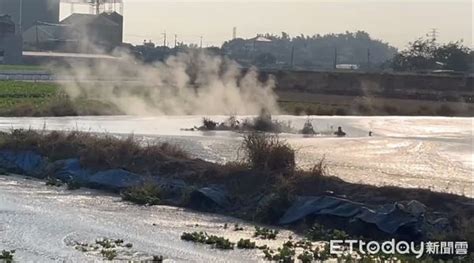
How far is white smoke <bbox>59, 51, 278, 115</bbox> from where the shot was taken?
153ft

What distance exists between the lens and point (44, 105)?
135 feet

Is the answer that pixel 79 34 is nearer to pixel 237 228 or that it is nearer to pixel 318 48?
pixel 318 48

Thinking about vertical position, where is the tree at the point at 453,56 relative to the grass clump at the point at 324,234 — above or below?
above

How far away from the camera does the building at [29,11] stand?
13438cm

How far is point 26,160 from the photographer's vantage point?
22578 mm

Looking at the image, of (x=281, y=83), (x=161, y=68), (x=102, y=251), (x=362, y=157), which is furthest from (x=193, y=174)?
(x=281, y=83)

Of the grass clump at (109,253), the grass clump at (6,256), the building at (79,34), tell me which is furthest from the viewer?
the building at (79,34)

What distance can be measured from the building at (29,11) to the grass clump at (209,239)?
403ft

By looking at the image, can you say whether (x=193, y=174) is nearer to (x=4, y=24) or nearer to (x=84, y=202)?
(x=84, y=202)

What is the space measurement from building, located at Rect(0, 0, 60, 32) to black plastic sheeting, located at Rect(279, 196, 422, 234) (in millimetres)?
121240

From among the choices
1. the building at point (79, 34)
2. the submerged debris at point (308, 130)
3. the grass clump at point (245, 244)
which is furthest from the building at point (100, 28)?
the grass clump at point (245, 244)

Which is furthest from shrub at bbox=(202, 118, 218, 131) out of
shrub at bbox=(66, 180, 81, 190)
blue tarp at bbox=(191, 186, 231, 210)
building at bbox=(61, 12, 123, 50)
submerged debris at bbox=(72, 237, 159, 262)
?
building at bbox=(61, 12, 123, 50)

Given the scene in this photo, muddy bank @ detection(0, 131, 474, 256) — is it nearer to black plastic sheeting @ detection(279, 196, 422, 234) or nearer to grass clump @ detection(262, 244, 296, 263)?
black plastic sheeting @ detection(279, 196, 422, 234)

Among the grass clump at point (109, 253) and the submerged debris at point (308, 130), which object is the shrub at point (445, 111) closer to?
the submerged debris at point (308, 130)
